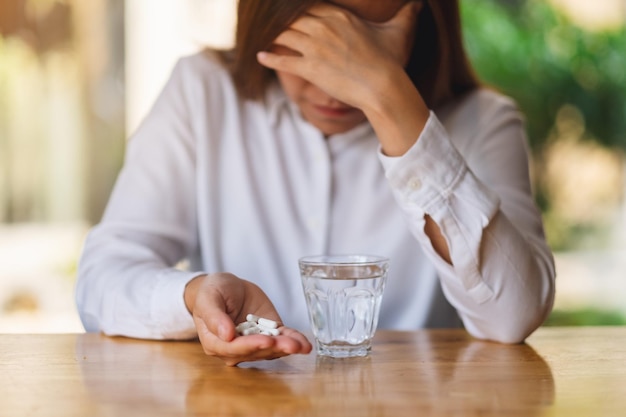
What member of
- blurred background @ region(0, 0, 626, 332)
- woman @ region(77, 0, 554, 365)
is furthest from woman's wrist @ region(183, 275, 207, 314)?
blurred background @ region(0, 0, 626, 332)

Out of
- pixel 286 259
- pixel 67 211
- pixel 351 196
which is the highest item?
pixel 351 196

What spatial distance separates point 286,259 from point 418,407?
74 cm

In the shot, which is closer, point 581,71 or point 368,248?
point 368,248

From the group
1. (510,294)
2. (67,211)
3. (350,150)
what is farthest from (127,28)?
(510,294)

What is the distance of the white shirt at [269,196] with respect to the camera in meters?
1.44

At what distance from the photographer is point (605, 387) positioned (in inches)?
36.3

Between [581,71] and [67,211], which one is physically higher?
[581,71]

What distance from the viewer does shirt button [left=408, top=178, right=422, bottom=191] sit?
3.85 ft

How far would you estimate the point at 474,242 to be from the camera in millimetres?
1204

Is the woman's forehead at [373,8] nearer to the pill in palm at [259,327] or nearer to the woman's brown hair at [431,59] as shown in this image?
the woman's brown hair at [431,59]

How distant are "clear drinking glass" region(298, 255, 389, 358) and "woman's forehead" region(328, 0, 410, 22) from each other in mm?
479

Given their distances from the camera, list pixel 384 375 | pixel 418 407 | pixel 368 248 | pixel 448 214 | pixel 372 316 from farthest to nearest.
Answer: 1. pixel 368 248
2. pixel 448 214
3. pixel 372 316
4. pixel 384 375
5. pixel 418 407

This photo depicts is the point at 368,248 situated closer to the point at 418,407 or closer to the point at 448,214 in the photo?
the point at 448,214

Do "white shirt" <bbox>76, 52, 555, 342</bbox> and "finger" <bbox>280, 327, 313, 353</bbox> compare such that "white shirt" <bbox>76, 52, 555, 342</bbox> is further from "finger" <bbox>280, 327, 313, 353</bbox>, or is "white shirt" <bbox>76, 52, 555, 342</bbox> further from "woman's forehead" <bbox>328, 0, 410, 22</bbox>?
"finger" <bbox>280, 327, 313, 353</bbox>
